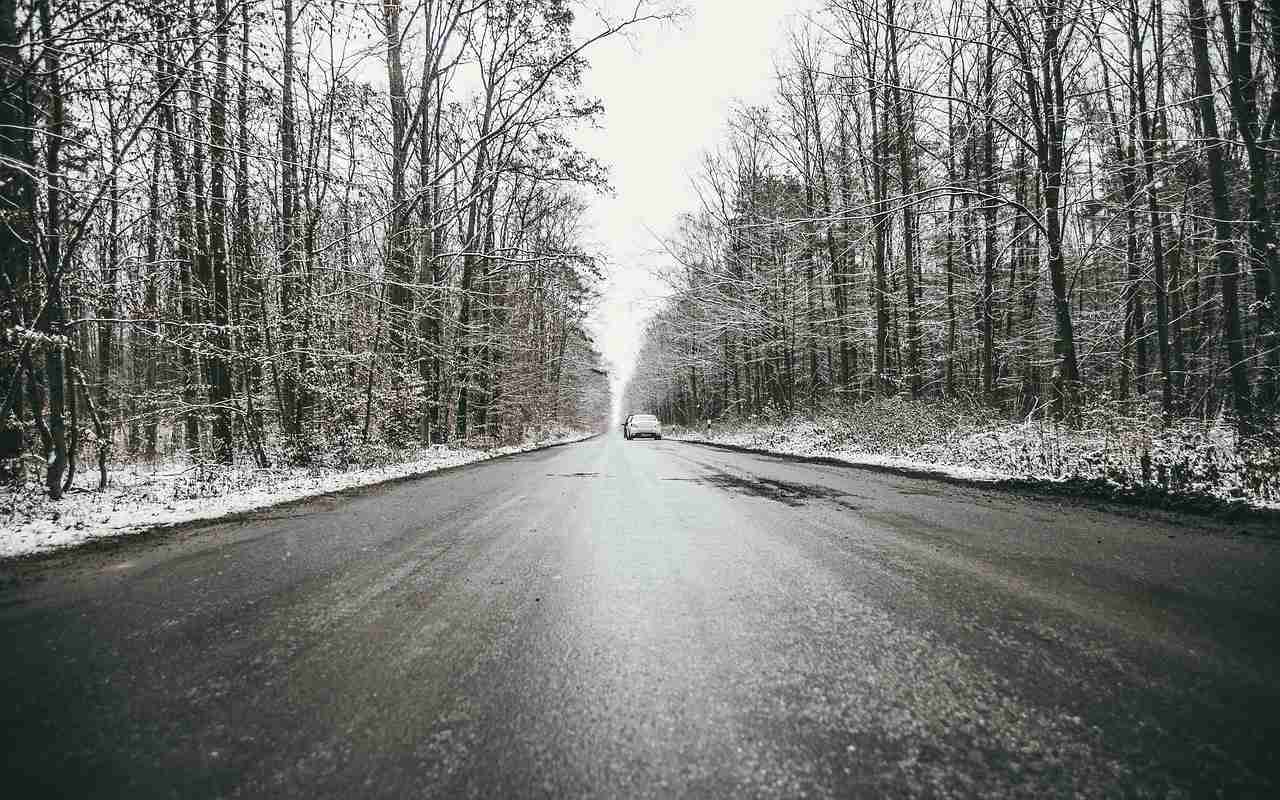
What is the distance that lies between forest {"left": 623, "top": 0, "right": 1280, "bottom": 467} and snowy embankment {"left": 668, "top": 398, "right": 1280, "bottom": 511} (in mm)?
388

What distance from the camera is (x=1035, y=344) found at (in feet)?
48.9

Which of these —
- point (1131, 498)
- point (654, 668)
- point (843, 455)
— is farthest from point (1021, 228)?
point (654, 668)

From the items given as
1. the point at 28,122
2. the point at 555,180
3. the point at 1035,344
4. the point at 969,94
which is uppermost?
the point at 969,94

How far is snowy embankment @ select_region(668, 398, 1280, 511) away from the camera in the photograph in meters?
4.97

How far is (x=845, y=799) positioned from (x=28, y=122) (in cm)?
1007

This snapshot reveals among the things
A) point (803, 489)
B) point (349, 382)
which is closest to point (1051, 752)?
point (803, 489)

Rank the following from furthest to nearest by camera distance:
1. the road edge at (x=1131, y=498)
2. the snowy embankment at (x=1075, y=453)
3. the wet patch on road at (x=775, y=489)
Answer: the wet patch on road at (x=775, y=489), the snowy embankment at (x=1075, y=453), the road edge at (x=1131, y=498)

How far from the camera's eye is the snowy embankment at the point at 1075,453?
16.3ft

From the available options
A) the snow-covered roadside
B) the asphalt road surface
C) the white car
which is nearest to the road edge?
the snow-covered roadside

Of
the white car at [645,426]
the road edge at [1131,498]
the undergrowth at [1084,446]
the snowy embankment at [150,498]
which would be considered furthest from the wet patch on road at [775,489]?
the white car at [645,426]

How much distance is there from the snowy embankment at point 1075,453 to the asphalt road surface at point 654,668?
1.75 m

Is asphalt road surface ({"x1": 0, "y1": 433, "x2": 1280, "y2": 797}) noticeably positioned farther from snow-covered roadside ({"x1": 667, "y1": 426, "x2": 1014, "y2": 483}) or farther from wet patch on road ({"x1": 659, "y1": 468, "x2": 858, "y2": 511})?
snow-covered roadside ({"x1": 667, "y1": 426, "x2": 1014, "y2": 483})

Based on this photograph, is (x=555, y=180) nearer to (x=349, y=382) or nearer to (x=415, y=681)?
(x=349, y=382)

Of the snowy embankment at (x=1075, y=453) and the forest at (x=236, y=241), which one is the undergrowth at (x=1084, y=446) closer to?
the snowy embankment at (x=1075, y=453)
